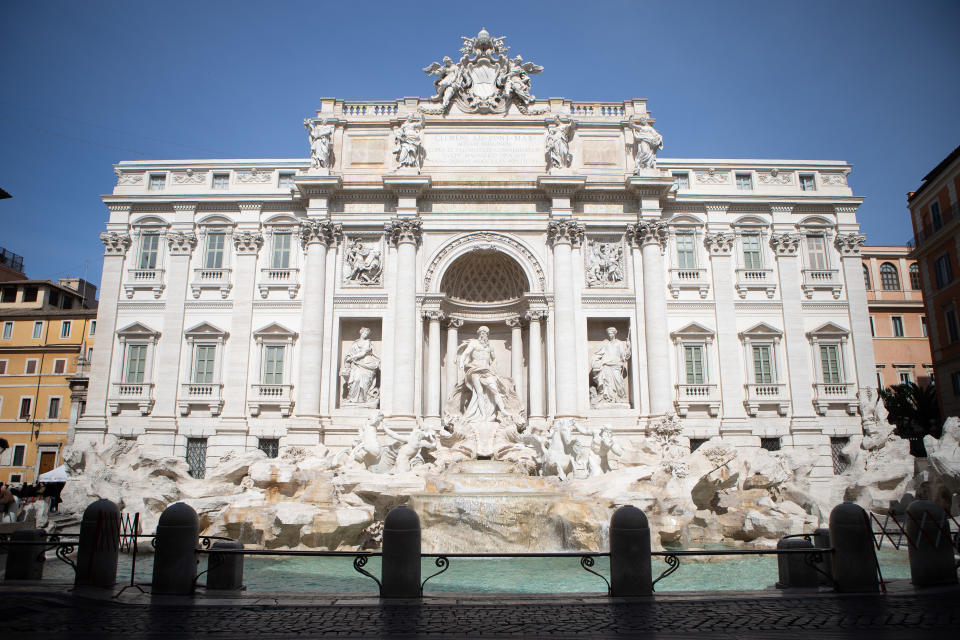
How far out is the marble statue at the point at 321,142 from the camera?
27.0 m

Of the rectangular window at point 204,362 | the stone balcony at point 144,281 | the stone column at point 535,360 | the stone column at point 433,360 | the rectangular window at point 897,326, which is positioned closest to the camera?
the stone column at point 433,360

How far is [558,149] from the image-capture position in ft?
88.8

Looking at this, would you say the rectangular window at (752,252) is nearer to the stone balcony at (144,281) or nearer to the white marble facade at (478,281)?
the white marble facade at (478,281)

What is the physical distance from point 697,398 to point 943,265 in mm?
16418

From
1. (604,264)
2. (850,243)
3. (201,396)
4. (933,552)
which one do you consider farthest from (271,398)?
(850,243)

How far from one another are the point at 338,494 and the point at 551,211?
14.7 meters

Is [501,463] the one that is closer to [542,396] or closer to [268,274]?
[542,396]

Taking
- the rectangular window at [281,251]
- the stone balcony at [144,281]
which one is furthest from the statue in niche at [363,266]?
the stone balcony at [144,281]

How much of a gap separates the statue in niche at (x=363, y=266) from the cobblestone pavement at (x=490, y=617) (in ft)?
62.4

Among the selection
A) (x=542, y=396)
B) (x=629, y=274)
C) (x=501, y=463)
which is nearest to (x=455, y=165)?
(x=629, y=274)

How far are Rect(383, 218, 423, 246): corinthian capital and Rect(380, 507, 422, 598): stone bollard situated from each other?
1917 cm

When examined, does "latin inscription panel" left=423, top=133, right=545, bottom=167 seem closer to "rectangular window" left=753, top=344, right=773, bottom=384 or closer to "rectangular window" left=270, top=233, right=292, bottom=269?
"rectangular window" left=270, top=233, right=292, bottom=269

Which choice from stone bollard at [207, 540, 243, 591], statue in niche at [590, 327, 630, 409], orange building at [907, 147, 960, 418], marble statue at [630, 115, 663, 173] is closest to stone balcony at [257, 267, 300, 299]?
statue in niche at [590, 327, 630, 409]

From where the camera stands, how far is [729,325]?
26.7m
